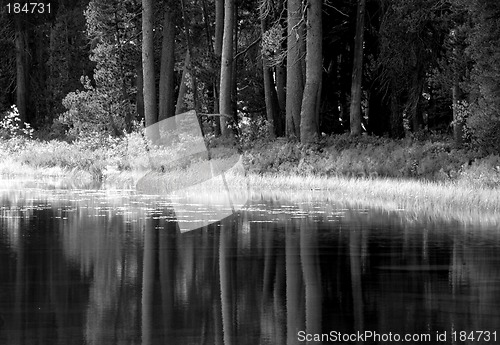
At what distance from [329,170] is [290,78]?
6.13 m

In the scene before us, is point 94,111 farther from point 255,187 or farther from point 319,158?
point 255,187

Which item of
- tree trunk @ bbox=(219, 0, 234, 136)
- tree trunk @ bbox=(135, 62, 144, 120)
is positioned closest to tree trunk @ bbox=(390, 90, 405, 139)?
tree trunk @ bbox=(219, 0, 234, 136)

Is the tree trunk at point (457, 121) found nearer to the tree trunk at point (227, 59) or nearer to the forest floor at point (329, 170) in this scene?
the forest floor at point (329, 170)

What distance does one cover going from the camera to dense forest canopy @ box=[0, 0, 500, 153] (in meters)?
33.0

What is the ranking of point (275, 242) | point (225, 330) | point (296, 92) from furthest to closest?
point (296, 92) < point (275, 242) < point (225, 330)

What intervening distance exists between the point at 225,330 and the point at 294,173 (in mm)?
22630

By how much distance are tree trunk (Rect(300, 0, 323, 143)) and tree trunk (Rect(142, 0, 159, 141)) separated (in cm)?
1116

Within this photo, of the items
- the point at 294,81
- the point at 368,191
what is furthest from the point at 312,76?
the point at 368,191

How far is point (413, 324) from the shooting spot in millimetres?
10039

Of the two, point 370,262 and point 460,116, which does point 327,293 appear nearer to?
point 370,262

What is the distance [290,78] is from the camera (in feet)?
121

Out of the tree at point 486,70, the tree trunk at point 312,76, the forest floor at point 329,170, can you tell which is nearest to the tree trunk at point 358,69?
the forest floor at point 329,170

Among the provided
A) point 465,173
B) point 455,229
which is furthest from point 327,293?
point 465,173

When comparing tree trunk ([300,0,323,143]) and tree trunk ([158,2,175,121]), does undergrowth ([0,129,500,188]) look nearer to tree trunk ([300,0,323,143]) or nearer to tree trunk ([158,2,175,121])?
tree trunk ([300,0,323,143])
